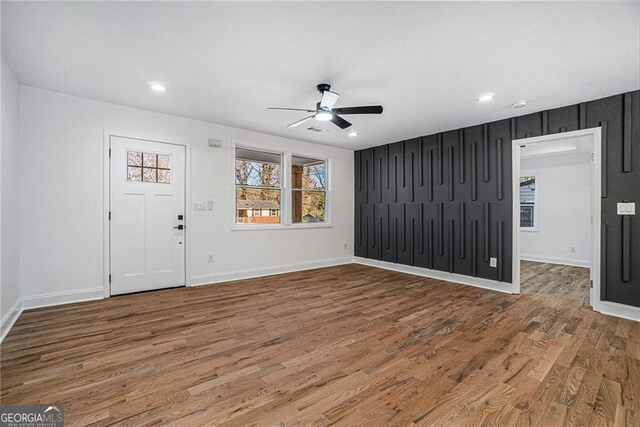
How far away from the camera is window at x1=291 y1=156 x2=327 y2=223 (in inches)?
236

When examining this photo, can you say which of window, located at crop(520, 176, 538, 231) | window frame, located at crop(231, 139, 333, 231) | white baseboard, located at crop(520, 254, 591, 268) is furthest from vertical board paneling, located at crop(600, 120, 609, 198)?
window frame, located at crop(231, 139, 333, 231)

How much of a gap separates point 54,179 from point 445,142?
18.9ft

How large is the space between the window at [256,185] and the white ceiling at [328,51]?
153cm

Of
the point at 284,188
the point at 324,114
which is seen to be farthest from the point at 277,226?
the point at 324,114

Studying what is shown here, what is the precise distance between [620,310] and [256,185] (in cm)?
537

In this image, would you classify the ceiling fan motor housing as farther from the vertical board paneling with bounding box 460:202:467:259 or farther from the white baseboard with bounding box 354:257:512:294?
the white baseboard with bounding box 354:257:512:294

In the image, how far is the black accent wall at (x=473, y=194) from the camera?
3365mm

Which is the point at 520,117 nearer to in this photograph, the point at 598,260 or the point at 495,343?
the point at 598,260

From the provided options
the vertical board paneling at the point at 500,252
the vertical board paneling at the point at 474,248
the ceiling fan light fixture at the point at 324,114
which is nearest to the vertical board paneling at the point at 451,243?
the vertical board paneling at the point at 474,248

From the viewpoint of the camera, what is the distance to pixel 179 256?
4.47m

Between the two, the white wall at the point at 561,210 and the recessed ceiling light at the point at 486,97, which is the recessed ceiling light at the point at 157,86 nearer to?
the recessed ceiling light at the point at 486,97

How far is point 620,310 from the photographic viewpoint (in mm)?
3344

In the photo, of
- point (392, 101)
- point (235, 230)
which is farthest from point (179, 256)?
point (392, 101)

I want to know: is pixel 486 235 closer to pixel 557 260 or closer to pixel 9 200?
pixel 557 260
